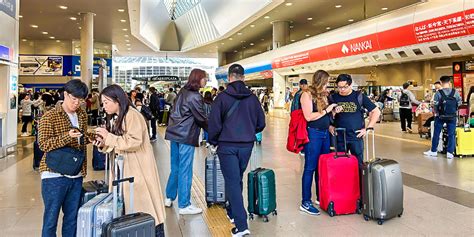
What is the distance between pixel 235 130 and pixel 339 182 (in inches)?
54.8

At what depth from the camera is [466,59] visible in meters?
14.0

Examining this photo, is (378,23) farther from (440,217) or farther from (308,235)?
(308,235)

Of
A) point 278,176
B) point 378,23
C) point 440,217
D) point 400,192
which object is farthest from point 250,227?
point 378,23

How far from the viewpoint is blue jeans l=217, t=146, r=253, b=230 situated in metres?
3.17

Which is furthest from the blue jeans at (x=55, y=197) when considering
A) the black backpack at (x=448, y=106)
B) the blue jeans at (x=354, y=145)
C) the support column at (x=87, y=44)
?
the support column at (x=87, y=44)

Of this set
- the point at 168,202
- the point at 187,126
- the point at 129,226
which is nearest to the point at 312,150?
the point at 187,126

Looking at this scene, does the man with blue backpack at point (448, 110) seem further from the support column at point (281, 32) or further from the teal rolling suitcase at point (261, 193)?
the support column at point (281, 32)

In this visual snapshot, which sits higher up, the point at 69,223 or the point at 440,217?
the point at 69,223

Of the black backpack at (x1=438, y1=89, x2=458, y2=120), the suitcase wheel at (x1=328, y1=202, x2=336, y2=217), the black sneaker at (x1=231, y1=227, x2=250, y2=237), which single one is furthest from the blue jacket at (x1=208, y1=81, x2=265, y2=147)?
the black backpack at (x1=438, y1=89, x2=458, y2=120)

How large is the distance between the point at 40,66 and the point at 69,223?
23572 millimetres

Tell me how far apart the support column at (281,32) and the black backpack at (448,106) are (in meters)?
14.9

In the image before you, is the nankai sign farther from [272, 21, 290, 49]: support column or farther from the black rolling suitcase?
the black rolling suitcase

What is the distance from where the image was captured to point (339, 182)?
3828 millimetres

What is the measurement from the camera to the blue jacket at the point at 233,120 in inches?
124
